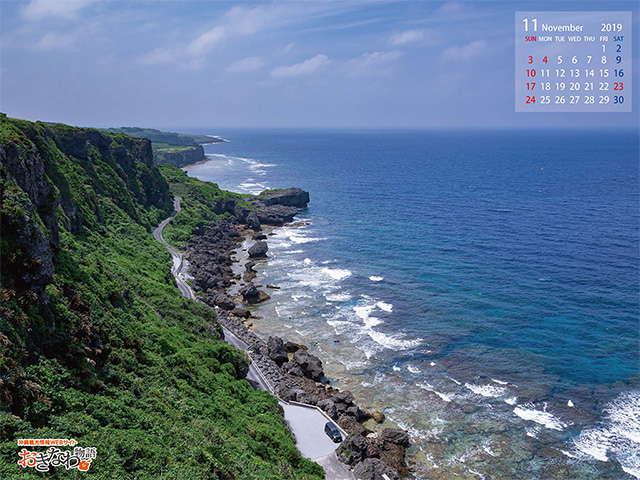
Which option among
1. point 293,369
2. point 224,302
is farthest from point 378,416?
point 224,302

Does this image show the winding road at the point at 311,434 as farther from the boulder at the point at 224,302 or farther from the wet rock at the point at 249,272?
the wet rock at the point at 249,272

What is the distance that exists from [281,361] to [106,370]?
2431 cm

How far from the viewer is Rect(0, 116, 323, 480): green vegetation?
60.5ft

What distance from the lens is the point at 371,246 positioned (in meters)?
87.9

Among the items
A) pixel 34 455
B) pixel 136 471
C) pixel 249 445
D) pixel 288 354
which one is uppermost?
pixel 34 455

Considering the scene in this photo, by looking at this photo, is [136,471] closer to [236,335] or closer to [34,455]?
[34,455]

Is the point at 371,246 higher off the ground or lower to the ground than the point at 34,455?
lower

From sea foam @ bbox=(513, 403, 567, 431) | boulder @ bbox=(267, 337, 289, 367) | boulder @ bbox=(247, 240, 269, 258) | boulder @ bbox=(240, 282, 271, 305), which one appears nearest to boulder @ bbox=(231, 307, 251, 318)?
boulder @ bbox=(240, 282, 271, 305)

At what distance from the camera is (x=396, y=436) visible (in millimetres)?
34812

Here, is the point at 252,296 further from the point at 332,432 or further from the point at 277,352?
the point at 332,432

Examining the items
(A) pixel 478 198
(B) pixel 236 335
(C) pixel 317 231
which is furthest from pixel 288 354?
(A) pixel 478 198

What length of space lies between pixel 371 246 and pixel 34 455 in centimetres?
7596

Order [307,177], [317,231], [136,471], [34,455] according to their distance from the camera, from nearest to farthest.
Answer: [34,455] < [136,471] < [317,231] < [307,177]

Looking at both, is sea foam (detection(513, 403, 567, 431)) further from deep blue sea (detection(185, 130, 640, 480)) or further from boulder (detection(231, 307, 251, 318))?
boulder (detection(231, 307, 251, 318))
